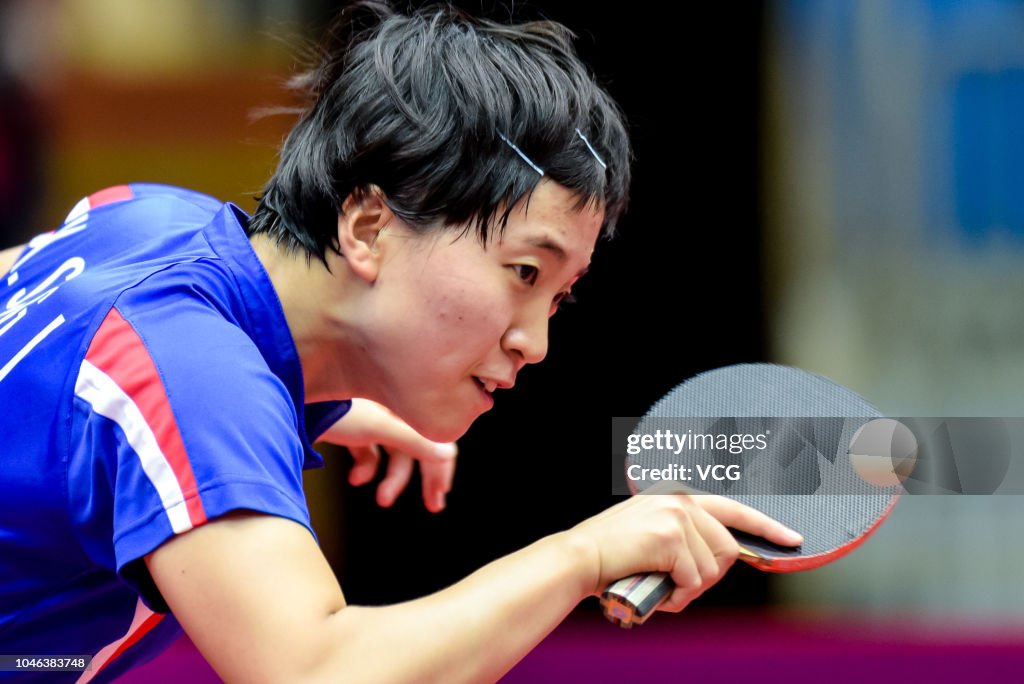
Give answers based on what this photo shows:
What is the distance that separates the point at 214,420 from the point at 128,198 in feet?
2.50

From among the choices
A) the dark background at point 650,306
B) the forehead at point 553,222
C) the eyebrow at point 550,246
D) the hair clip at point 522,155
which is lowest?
the dark background at point 650,306

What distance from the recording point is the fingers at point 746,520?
1.40 meters

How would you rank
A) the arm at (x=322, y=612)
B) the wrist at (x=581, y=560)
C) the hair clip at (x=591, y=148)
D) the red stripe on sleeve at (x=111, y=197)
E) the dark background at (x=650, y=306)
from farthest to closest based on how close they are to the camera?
the dark background at (x=650, y=306), the red stripe on sleeve at (x=111, y=197), the hair clip at (x=591, y=148), the wrist at (x=581, y=560), the arm at (x=322, y=612)

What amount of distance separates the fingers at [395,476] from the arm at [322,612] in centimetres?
84

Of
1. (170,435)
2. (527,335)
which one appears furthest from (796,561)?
(170,435)

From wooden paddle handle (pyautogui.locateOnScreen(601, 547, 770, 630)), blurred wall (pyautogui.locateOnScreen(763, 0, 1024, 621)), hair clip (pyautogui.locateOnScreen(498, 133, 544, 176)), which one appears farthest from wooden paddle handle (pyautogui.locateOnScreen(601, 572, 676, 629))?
blurred wall (pyautogui.locateOnScreen(763, 0, 1024, 621))

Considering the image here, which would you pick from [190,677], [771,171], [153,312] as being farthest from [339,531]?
[153,312]

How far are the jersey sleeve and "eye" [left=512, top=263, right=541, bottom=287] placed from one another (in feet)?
1.12

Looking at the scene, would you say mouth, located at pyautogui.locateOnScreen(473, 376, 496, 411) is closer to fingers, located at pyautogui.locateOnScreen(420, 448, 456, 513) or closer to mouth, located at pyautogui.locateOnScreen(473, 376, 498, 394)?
mouth, located at pyautogui.locateOnScreen(473, 376, 498, 394)

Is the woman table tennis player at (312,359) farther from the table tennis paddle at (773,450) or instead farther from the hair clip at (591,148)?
the table tennis paddle at (773,450)

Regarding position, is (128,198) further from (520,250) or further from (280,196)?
(520,250)

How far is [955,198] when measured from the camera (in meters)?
3.48

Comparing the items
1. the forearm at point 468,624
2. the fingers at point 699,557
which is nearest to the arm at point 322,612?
the forearm at point 468,624

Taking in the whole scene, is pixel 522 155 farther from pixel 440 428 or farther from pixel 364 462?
pixel 364 462
